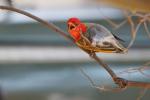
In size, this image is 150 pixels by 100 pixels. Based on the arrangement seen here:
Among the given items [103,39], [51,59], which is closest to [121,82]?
[103,39]

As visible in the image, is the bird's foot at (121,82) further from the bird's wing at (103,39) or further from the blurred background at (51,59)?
the blurred background at (51,59)

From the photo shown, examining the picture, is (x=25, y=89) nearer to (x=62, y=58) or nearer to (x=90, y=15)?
(x=62, y=58)

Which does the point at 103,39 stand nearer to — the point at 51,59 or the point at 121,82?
the point at 121,82

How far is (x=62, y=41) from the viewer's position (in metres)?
1.18

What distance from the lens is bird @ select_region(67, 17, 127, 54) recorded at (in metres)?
0.40

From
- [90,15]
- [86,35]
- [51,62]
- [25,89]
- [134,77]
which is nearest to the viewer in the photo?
[86,35]

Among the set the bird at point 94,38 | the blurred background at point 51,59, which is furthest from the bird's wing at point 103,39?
the blurred background at point 51,59

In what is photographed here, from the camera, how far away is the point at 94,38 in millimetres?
410

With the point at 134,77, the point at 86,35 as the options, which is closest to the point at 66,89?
the point at 134,77

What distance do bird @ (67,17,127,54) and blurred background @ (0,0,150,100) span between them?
0.42 meters

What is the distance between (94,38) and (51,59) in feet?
2.48

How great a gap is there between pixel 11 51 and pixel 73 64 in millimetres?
232

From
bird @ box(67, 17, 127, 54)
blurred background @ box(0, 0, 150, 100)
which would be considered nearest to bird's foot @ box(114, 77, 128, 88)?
bird @ box(67, 17, 127, 54)

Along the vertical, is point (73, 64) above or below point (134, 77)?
below
